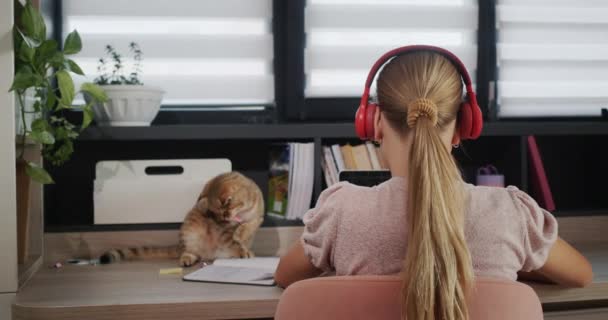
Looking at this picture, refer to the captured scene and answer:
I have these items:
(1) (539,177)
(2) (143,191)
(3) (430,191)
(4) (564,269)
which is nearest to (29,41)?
(2) (143,191)

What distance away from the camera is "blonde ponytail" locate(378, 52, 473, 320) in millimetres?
918

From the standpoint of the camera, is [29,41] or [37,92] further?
[37,92]

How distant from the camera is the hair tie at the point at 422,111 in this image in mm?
1045

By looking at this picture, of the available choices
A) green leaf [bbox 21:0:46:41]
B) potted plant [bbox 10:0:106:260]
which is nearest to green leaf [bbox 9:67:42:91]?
potted plant [bbox 10:0:106:260]

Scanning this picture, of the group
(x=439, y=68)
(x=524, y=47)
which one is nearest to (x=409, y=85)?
(x=439, y=68)

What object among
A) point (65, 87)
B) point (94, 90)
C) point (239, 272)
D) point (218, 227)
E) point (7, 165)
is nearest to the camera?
point (7, 165)

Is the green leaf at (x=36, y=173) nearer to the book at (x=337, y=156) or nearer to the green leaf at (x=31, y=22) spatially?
the green leaf at (x=31, y=22)

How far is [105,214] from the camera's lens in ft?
6.43

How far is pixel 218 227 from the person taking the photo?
6.18ft

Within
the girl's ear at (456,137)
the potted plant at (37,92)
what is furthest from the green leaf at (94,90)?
the girl's ear at (456,137)

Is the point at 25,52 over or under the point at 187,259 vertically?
over

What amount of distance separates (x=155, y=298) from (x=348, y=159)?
892mm

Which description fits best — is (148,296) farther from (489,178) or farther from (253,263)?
(489,178)

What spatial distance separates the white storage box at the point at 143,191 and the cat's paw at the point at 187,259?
0.22 metres
